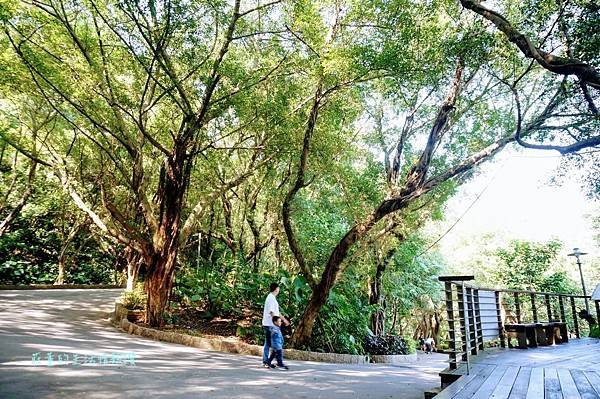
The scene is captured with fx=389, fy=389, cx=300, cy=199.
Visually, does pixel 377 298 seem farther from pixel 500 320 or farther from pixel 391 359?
pixel 500 320

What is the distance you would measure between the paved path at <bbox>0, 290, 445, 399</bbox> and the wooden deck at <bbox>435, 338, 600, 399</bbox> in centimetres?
87

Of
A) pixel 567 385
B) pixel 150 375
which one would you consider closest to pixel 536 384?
pixel 567 385

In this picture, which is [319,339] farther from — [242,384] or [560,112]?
[560,112]

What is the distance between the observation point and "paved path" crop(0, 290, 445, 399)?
14.6 feet

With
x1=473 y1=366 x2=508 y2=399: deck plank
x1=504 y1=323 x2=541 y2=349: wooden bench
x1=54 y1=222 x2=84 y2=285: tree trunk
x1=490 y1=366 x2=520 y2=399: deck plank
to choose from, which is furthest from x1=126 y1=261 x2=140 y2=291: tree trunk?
x1=490 y1=366 x2=520 y2=399: deck plank

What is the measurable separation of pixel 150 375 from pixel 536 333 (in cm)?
743

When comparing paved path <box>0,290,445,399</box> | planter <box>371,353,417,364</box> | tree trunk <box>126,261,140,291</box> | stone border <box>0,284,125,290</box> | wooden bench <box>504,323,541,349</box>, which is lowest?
planter <box>371,353,417,364</box>

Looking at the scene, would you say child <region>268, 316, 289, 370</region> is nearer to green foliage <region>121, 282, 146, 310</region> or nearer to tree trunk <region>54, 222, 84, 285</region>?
green foliage <region>121, 282, 146, 310</region>

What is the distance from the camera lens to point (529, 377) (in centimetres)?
455

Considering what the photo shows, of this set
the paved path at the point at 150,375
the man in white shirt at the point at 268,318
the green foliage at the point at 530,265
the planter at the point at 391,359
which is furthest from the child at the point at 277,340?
the green foliage at the point at 530,265

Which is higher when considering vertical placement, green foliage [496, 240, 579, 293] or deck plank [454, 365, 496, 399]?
green foliage [496, 240, 579, 293]

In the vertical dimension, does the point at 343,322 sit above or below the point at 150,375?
above

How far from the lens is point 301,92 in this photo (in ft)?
32.3

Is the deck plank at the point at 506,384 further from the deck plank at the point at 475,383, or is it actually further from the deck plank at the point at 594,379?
the deck plank at the point at 594,379
